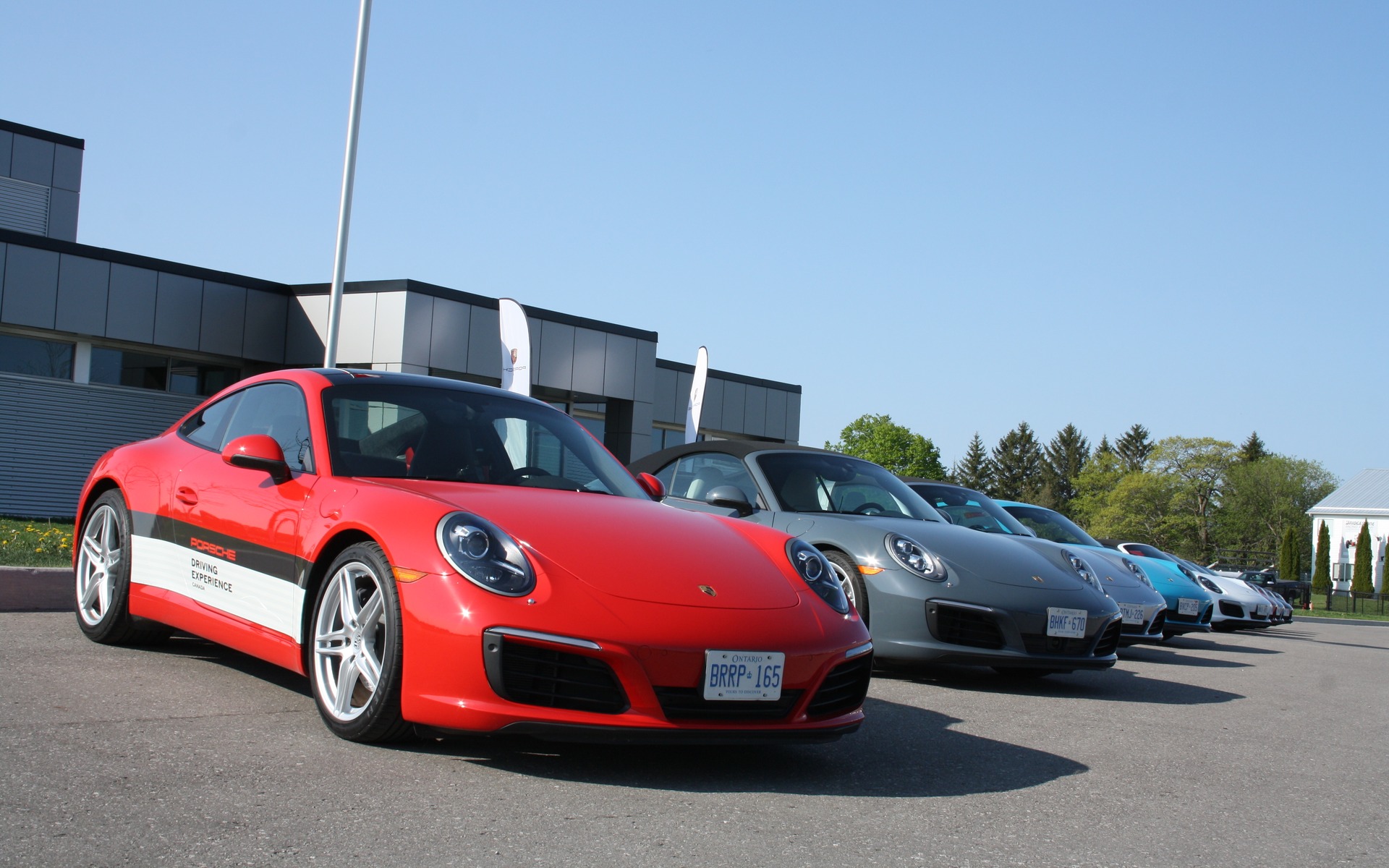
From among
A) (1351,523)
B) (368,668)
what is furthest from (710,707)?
(1351,523)

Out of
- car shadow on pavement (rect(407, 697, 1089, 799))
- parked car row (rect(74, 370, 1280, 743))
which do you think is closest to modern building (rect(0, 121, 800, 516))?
parked car row (rect(74, 370, 1280, 743))

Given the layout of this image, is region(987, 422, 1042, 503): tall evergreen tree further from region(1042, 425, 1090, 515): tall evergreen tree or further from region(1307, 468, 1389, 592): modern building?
region(1307, 468, 1389, 592): modern building

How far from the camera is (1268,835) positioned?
12.1ft

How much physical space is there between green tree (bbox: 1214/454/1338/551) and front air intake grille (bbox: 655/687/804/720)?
9423cm

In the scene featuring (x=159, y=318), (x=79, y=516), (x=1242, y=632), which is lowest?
(x=1242, y=632)

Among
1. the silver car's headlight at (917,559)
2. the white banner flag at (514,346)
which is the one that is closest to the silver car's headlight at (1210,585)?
the white banner flag at (514,346)

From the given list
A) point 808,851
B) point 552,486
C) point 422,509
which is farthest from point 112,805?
point 552,486

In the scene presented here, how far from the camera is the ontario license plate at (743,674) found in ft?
12.3

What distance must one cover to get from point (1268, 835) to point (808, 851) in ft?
5.23

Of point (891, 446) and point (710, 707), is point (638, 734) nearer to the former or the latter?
point (710, 707)

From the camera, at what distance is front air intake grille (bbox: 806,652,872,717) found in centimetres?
407

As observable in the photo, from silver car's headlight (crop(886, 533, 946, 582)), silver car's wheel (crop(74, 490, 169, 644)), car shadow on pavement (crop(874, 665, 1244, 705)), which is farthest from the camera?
car shadow on pavement (crop(874, 665, 1244, 705))

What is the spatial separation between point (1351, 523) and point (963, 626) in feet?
234

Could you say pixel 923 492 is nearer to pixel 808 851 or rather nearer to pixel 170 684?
pixel 170 684
